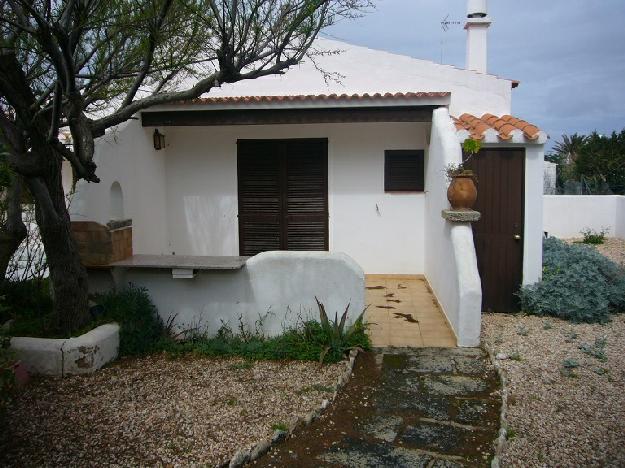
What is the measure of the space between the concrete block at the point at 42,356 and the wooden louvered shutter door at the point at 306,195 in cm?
504

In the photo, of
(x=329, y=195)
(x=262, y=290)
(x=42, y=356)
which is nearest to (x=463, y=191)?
(x=262, y=290)

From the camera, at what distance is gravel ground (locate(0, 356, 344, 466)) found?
13.7 feet

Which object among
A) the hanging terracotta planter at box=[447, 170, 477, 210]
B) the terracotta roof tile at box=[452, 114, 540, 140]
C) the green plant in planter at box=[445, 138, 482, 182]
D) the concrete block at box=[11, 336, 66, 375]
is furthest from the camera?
the terracotta roof tile at box=[452, 114, 540, 140]

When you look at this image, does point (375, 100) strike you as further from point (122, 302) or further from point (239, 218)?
point (122, 302)

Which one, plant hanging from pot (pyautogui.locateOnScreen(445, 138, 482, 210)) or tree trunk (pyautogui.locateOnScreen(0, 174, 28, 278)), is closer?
tree trunk (pyautogui.locateOnScreen(0, 174, 28, 278))

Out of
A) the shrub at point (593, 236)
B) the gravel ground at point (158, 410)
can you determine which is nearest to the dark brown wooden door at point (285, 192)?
the gravel ground at point (158, 410)

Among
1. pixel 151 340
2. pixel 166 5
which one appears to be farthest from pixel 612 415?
pixel 166 5

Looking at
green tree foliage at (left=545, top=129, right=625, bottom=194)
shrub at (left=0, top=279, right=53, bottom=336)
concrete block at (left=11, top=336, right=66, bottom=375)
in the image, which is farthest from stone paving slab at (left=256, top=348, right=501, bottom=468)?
green tree foliage at (left=545, top=129, right=625, bottom=194)

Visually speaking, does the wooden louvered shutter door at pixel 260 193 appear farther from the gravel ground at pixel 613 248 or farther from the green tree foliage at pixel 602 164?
the green tree foliage at pixel 602 164

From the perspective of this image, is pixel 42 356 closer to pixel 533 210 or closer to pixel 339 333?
pixel 339 333

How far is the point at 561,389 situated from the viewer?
525 cm

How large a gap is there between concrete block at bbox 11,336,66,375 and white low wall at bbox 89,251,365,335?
4.43ft

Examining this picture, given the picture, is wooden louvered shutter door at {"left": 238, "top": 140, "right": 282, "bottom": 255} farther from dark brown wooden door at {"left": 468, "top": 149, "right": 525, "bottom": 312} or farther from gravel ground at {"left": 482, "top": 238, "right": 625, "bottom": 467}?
gravel ground at {"left": 482, "top": 238, "right": 625, "bottom": 467}

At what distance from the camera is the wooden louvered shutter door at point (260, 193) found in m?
9.96
